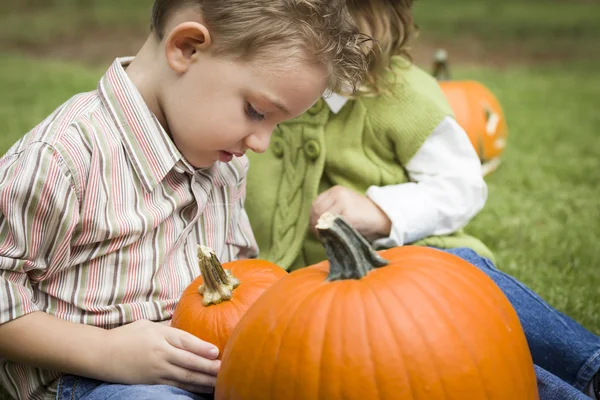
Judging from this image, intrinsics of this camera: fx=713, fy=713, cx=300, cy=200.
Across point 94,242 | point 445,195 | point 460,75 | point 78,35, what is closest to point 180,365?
point 94,242

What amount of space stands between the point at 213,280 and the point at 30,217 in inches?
16.8

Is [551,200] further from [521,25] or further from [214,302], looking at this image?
[521,25]

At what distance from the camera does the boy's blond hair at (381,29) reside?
7.34ft

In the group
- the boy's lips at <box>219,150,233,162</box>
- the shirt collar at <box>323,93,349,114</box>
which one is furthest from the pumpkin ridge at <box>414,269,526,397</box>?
the shirt collar at <box>323,93,349,114</box>

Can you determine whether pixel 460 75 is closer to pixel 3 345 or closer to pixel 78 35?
pixel 78 35

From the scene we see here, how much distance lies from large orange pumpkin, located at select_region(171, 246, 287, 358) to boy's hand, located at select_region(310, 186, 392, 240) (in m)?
0.49

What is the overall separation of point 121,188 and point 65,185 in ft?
0.57

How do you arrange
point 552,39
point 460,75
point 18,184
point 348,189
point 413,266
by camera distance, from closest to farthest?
point 413,266 < point 18,184 < point 348,189 < point 460,75 < point 552,39

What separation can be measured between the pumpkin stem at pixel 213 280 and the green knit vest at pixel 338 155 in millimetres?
629

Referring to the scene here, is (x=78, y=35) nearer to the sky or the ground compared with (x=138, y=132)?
nearer to the ground

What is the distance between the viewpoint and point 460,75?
8141 mm

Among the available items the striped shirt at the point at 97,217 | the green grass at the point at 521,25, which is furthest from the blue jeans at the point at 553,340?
the green grass at the point at 521,25

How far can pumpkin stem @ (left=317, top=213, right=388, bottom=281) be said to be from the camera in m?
1.39

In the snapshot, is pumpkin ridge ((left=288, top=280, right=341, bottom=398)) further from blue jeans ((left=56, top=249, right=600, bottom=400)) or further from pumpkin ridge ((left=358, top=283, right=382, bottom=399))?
blue jeans ((left=56, top=249, right=600, bottom=400))
